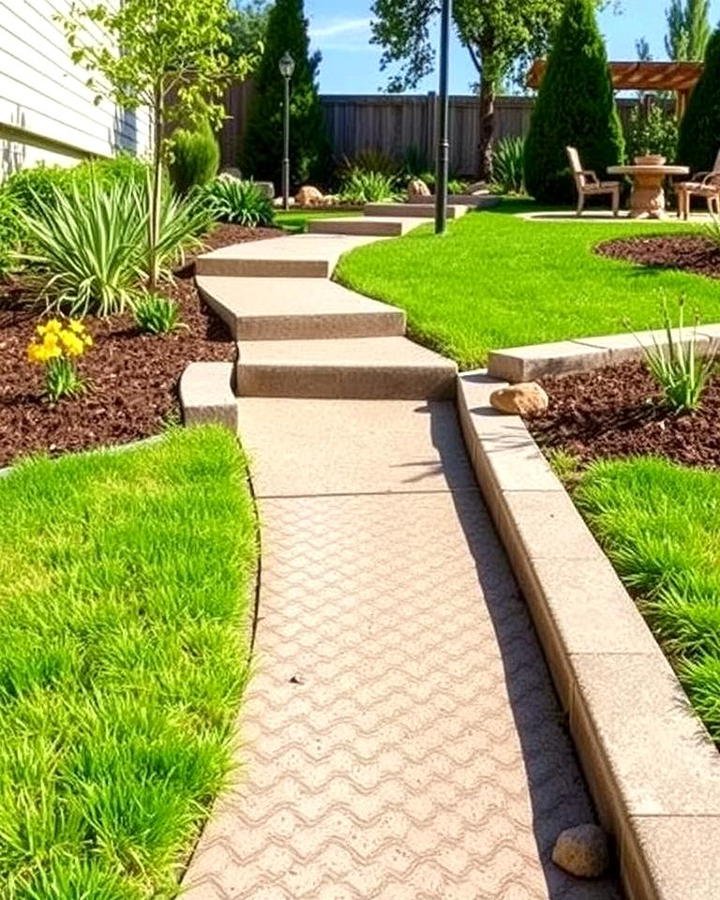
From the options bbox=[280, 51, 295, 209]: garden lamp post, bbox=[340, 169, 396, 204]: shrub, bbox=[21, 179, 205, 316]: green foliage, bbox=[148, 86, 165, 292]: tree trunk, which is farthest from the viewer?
bbox=[340, 169, 396, 204]: shrub

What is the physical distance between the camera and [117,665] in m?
2.25

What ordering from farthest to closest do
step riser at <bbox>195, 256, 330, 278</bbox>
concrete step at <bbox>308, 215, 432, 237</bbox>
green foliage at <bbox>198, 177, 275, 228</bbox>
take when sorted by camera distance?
green foliage at <bbox>198, 177, 275, 228</bbox>
concrete step at <bbox>308, 215, 432, 237</bbox>
step riser at <bbox>195, 256, 330, 278</bbox>

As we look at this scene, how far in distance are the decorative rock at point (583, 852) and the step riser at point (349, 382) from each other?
3103mm

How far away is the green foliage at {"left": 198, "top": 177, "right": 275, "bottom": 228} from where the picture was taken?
10.7m

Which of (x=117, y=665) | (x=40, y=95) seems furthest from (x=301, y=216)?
(x=117, y=665)

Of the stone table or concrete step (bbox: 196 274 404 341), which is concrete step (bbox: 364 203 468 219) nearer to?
the stone table

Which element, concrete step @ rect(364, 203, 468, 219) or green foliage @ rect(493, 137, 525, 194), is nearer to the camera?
concrete step @ rect(364, 203, 468, 219)

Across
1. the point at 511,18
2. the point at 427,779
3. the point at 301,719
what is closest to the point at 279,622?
the point at 301,719

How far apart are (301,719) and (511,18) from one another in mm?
18924

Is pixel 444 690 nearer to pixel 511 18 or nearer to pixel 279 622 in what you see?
pixel 279 622

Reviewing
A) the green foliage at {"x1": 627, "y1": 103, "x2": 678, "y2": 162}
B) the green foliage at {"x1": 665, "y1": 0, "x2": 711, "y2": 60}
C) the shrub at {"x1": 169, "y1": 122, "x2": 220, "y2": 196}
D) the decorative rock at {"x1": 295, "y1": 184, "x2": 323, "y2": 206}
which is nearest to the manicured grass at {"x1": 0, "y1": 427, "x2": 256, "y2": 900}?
the shrub at {"x1": 169, "y1": 122, "x2": 220, "y2": 196}

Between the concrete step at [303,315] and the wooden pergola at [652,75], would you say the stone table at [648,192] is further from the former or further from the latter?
the concrete step at [303,315]

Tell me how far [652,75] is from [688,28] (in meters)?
20.3

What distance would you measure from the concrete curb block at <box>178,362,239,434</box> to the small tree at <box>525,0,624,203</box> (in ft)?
35.4
